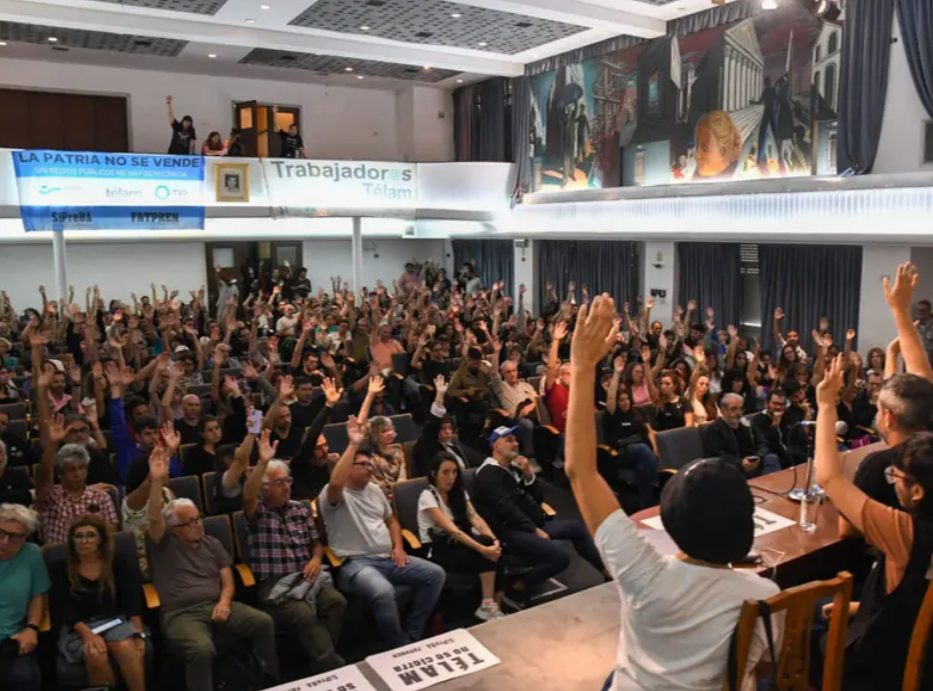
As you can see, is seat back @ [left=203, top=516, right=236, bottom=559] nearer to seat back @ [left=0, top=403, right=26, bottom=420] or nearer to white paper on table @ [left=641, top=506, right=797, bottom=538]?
white paper on table @ [left=641, top=506, right=797, bottom=538]

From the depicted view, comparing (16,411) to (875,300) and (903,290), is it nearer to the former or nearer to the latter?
(903,290)

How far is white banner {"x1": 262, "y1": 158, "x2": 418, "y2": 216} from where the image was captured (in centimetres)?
1378

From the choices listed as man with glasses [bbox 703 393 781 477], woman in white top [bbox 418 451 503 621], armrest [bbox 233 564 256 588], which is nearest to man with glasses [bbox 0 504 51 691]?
armrest [bbox 233 564 256 588]

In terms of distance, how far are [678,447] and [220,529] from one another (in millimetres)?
3355

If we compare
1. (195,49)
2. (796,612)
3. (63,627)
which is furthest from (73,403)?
(195,49)

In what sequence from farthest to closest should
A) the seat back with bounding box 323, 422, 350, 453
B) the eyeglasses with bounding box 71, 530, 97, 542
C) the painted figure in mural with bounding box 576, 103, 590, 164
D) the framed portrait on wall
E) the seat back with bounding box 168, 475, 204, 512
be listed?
the painted figure in mural with bounding box 576, 103, 590, 164, the framed portrait on wall, the seat back with bounding box 323, 422, 350, 453, the seat back with bounding box 168, 475, 204, 512, the eyeglasses with bounding box 71, 530, 97, 542

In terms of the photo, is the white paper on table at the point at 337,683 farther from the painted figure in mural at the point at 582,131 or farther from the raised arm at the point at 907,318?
the painted figure in mural at the point at 582,131

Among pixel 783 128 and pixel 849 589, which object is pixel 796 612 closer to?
pixel 849 589

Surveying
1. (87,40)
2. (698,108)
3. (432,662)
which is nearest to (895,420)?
(432,662)

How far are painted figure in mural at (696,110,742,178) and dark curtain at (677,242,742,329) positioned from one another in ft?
3.75

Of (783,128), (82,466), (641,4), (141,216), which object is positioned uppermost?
(641,4)

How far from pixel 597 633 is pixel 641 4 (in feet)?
35.1

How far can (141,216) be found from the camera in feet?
40.8

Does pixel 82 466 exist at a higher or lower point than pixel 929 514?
lower
